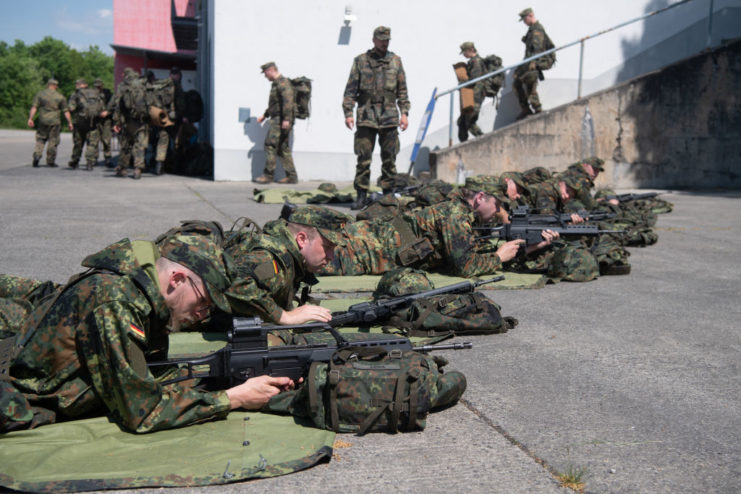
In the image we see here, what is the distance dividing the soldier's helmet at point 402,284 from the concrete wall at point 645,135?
9077 mm

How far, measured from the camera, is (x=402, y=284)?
5508 mm

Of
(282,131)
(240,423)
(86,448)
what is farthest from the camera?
(282,131)

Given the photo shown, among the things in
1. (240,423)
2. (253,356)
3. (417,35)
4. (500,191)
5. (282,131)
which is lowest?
(240,423)

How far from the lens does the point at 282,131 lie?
581 inches

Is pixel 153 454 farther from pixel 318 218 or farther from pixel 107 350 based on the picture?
pixel 318 218

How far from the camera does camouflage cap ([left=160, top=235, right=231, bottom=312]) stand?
3215mm

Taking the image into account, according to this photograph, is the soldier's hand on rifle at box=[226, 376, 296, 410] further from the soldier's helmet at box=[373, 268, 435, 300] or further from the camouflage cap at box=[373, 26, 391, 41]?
the camouflage cap at box=[373, 26, 391, 41]

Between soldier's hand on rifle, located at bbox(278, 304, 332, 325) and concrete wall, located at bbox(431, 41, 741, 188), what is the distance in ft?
33.3

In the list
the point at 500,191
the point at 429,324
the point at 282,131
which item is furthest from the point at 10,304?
the point at 282,131

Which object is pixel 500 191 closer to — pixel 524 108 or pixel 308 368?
pixel 308 368

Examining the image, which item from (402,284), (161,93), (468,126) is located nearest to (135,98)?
(161,93)

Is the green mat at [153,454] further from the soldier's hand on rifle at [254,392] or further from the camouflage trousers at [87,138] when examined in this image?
the camouflage trousers at [87,138]

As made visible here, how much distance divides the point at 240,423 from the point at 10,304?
1.52 metres

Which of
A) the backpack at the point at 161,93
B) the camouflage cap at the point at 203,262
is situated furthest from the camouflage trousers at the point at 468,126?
the camouflage cap at the point at 203,262
